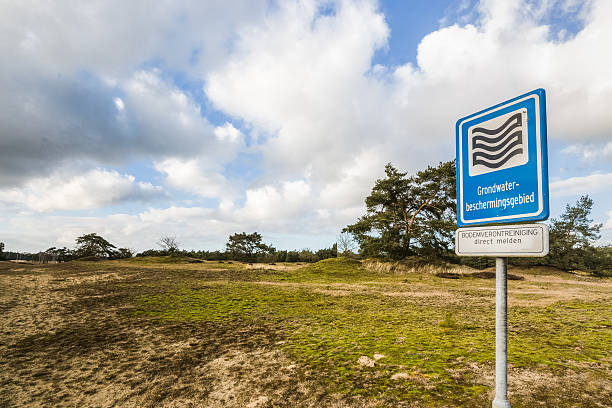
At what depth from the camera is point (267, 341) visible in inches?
203

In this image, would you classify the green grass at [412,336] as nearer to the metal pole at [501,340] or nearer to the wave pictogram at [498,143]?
the metal pole at [501,340]

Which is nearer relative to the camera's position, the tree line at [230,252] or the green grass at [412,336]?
the green grass at [412,336]

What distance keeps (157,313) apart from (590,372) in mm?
8246

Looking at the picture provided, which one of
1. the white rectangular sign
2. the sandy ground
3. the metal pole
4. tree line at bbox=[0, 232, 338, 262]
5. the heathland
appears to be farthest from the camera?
tree line at bbox=[0, 232, 338, 262]

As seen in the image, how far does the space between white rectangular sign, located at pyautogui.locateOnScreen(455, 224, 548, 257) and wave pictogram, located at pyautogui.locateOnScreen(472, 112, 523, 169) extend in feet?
1.81

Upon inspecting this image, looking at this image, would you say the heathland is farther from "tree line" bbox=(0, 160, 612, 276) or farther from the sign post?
"tree line" bbox=(0, 160, 612, 276)

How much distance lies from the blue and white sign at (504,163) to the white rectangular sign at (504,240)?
81 millimetres

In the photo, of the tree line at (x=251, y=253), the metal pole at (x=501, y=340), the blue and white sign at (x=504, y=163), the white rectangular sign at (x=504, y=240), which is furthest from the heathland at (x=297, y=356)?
the tree line at (x=251, y=253)

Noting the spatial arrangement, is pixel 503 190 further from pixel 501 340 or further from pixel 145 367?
pixel 145 367

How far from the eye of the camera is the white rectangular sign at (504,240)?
2.08 metres

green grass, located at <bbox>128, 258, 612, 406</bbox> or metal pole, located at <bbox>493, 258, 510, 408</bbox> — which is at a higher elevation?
metal pole, located at <bbox>493, 258, 510, 408</bbox>

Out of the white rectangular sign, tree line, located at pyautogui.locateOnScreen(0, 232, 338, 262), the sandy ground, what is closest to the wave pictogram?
the white rectangular sign

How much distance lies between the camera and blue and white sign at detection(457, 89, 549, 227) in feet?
→ 7.10

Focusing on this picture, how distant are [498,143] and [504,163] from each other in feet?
0.61
